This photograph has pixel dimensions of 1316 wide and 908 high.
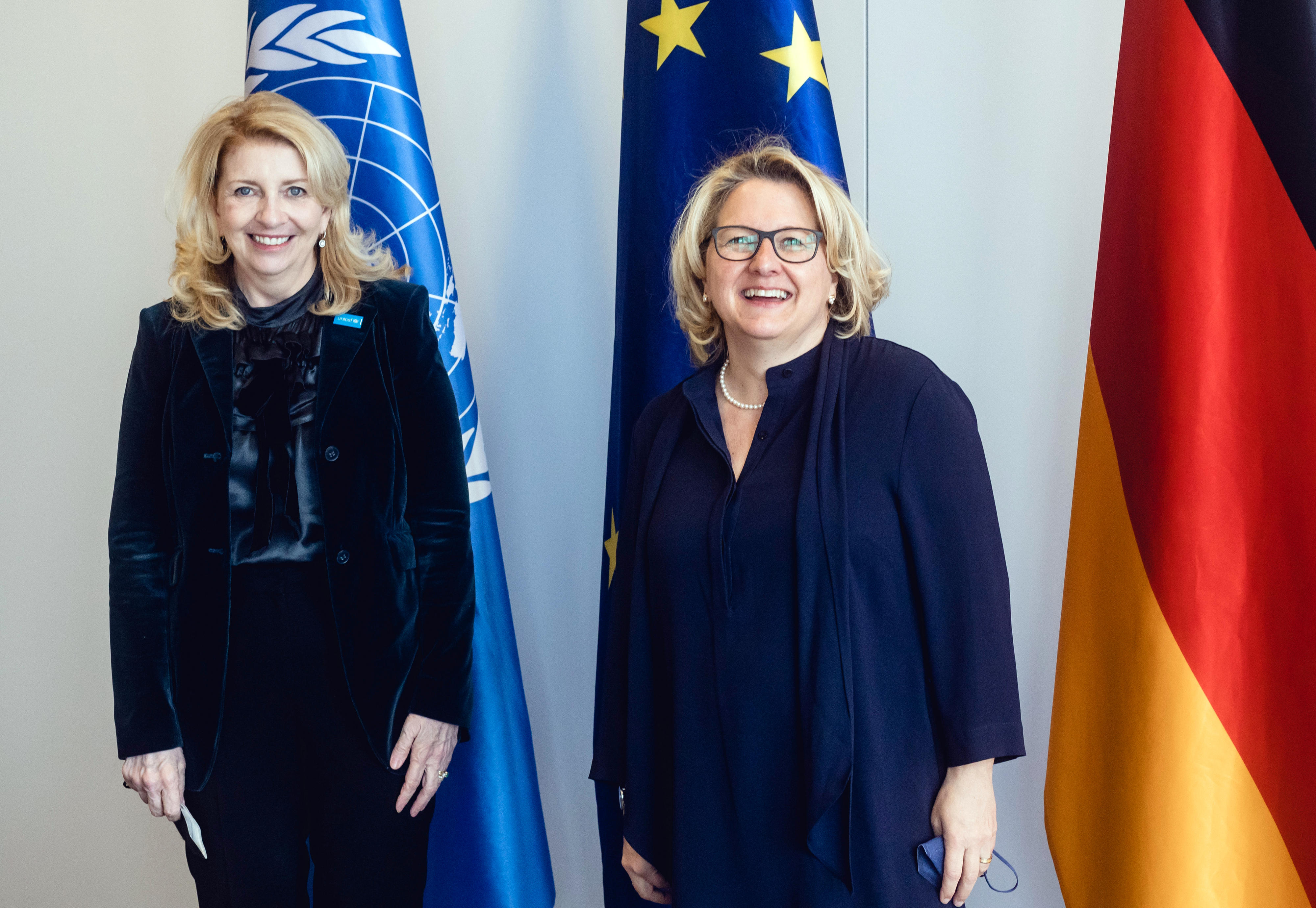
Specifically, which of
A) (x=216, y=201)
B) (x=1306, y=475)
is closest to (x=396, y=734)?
(x=216, y=201)

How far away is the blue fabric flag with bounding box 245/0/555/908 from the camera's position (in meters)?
1.92

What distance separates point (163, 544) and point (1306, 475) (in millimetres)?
1666

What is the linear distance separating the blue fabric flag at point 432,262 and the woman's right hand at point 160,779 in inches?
23.4

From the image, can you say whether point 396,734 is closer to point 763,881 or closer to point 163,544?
point 163,544

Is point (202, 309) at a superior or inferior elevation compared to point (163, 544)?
superior

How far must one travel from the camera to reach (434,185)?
2006 mm

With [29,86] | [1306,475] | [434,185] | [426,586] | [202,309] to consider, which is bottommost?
[426,586]

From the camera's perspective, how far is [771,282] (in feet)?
4.42

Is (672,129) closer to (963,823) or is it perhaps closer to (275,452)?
(275,452)

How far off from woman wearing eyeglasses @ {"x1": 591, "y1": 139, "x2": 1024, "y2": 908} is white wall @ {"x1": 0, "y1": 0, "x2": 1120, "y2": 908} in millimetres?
985

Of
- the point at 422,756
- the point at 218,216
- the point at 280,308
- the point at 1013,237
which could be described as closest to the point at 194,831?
the point at 422,756

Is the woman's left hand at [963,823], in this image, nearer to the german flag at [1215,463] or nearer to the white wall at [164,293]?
the german flag at [1215,463]

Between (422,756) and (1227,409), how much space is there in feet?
4.30

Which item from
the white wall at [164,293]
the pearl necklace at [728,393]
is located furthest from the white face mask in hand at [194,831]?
the white wall at [164,293]
